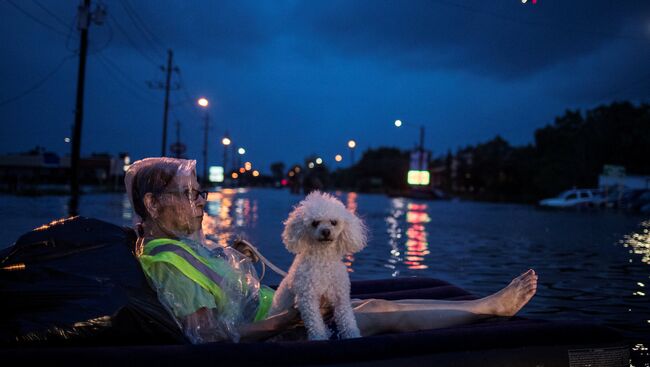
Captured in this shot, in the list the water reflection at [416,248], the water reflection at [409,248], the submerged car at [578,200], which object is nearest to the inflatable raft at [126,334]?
the water reflection at [409,248]

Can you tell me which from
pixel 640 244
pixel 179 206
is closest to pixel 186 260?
pixel 179 206

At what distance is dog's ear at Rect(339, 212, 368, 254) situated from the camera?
12.8 ft

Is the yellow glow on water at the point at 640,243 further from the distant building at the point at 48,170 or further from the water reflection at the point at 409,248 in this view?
the distant building at the point at 48,170

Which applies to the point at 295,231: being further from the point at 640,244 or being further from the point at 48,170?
the point at 48,170

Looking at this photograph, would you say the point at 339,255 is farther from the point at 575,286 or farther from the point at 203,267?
the point at 575,286

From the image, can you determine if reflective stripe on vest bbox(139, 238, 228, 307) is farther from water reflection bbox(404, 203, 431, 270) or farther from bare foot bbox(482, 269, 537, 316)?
water reflection bbox(404, 203, 431, 270)

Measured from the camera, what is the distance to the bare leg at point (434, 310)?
4.16 metres

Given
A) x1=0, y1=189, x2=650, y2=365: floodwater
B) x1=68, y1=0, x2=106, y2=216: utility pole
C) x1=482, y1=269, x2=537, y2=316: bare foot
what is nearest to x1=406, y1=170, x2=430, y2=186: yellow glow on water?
x1=68, y1=0, x2=106, y2=216: utility pole

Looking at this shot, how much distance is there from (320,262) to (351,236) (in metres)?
0.24

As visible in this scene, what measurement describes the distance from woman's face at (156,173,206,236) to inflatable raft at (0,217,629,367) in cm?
26

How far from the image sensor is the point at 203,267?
3.76 metres

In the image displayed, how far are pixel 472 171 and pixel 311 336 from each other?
293ft

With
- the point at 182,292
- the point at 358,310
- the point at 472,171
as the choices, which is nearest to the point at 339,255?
the point at 358,310

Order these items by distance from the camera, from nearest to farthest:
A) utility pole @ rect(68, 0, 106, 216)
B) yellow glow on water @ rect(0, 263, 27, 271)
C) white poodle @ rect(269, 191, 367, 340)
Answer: yellow glow on water @ rect(0, 263, 27, 271)
white poodle @ rect(269, 191, 367, 340)
utility pole @ rect(68, 0, 106, 216)
